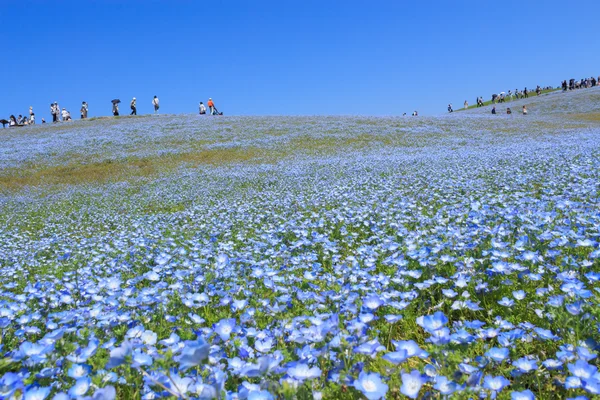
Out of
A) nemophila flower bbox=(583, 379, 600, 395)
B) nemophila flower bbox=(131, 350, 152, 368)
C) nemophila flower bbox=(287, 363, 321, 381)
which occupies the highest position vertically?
nemophila flower bbox=(131, 350, 152, 368)

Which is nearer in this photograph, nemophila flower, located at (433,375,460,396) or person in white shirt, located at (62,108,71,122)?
nemophila flower, located at (433,375,460,396)

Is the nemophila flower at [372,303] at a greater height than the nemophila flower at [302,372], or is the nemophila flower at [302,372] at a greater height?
the nemophila flower at [302,372]

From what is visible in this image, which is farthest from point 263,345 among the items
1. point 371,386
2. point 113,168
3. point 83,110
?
point 83,110

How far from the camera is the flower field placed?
1.89m

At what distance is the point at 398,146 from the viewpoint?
75.2 ft

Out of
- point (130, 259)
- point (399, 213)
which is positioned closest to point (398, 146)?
point (399, 213)

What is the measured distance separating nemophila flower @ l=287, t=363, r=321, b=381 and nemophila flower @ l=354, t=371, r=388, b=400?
19 centimetres

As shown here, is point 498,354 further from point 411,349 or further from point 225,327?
point 225,327

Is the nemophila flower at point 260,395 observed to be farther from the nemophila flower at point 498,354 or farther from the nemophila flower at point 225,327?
the nemophila flower at point 498,354

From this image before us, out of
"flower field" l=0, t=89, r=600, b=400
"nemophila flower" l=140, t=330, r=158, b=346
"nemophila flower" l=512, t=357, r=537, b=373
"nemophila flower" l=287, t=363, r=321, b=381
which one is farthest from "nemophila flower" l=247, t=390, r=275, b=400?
"nemophila flower" l=512, t=357, r=537, b=373

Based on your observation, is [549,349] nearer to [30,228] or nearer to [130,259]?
[130,259]

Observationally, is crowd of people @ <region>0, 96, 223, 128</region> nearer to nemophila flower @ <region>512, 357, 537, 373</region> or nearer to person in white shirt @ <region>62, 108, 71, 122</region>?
person in white shirt @ <region>62, 108, 71, 122</region>

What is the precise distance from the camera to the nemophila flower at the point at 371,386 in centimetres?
157

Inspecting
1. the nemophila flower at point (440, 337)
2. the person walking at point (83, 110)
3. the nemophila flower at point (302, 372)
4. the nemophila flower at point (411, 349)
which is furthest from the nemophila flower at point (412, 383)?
the person walking at point (83, 110)
